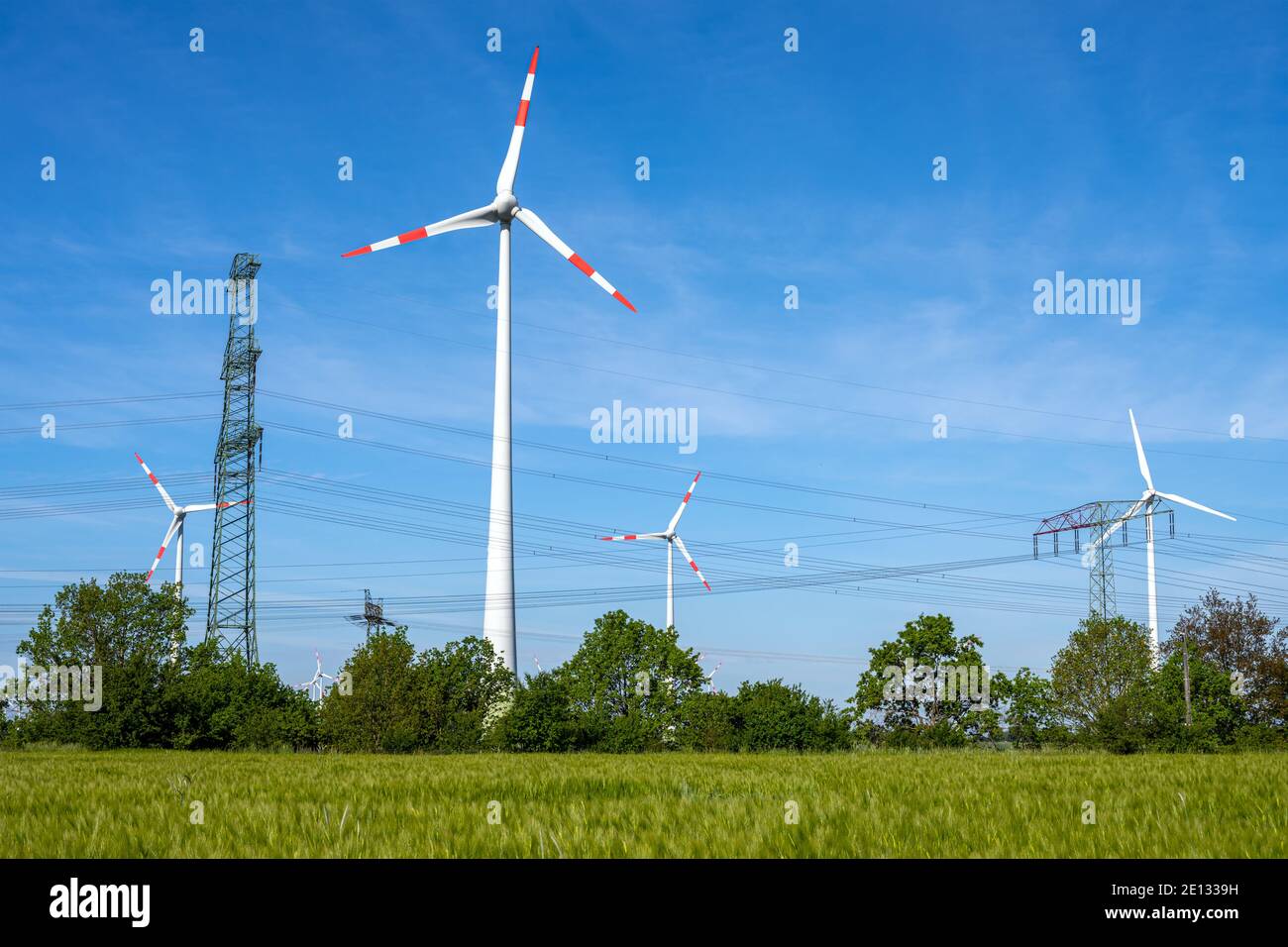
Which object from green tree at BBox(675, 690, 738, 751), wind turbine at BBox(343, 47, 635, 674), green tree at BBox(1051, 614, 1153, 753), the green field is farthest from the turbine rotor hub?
the green field

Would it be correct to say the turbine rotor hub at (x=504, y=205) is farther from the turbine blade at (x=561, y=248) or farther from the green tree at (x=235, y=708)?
the green tree at (x=235, y=708)

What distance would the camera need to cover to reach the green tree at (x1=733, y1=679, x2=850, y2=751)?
61781 millimetres

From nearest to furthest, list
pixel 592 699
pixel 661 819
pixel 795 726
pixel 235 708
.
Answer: pixel 661 819 < pixel 795 726 < pixel 235 708 < pixel 592 699

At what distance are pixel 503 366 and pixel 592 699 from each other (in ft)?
103

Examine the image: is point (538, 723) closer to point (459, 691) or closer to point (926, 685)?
point (459, 691)

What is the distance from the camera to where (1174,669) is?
9056 cm

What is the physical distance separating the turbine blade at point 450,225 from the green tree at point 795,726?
42.1m

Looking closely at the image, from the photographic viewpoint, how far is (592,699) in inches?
3593

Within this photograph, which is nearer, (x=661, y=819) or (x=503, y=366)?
(x=661, y=819)

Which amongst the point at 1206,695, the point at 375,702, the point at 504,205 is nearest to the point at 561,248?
the point at 504,205

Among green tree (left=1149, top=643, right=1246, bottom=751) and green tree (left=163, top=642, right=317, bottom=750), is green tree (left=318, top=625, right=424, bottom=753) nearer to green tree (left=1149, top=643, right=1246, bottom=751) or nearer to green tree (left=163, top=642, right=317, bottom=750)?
green tree (left=163, top=642, right=317, bottom=750)

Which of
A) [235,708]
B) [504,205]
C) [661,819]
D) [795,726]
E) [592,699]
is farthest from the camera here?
[592,699]
